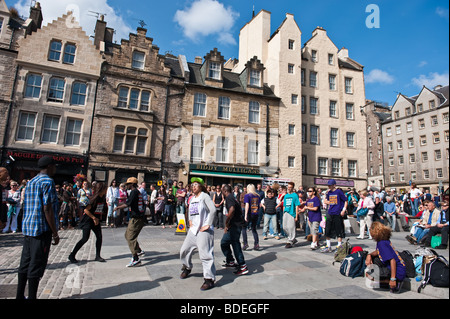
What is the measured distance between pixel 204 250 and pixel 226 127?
1936 cm

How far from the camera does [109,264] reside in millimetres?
6012

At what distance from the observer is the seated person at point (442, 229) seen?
27.2 feet

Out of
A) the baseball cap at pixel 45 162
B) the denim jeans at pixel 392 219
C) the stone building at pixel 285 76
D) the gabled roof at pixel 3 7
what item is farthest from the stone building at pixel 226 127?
the baseball cap at pixel 45 162

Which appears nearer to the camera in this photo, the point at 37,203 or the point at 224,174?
the point at 37,203

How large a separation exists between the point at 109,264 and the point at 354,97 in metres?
30.4

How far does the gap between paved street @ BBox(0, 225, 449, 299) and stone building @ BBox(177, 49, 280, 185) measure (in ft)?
49.9

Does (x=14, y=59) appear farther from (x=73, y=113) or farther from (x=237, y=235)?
(x=237, y=235)

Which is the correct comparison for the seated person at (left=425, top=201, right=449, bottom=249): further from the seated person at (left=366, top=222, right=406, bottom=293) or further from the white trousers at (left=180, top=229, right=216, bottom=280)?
the white trousers at (left=180, top=229, right=216, bottom=280)

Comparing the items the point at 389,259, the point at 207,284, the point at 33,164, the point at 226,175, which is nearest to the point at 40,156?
the point at 33,164

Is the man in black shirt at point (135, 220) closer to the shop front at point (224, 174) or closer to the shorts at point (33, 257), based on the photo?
the shorts at point (33, 257)

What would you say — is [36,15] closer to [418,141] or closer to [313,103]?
[313,103]

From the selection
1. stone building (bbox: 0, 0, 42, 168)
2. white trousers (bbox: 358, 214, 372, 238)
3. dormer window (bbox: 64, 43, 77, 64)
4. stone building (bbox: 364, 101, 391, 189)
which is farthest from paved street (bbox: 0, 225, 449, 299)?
stone building (bbox: 364, 101, 391, 189)

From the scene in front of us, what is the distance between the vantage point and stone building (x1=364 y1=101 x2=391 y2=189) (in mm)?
47281

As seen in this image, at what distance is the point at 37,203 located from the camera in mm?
3816
